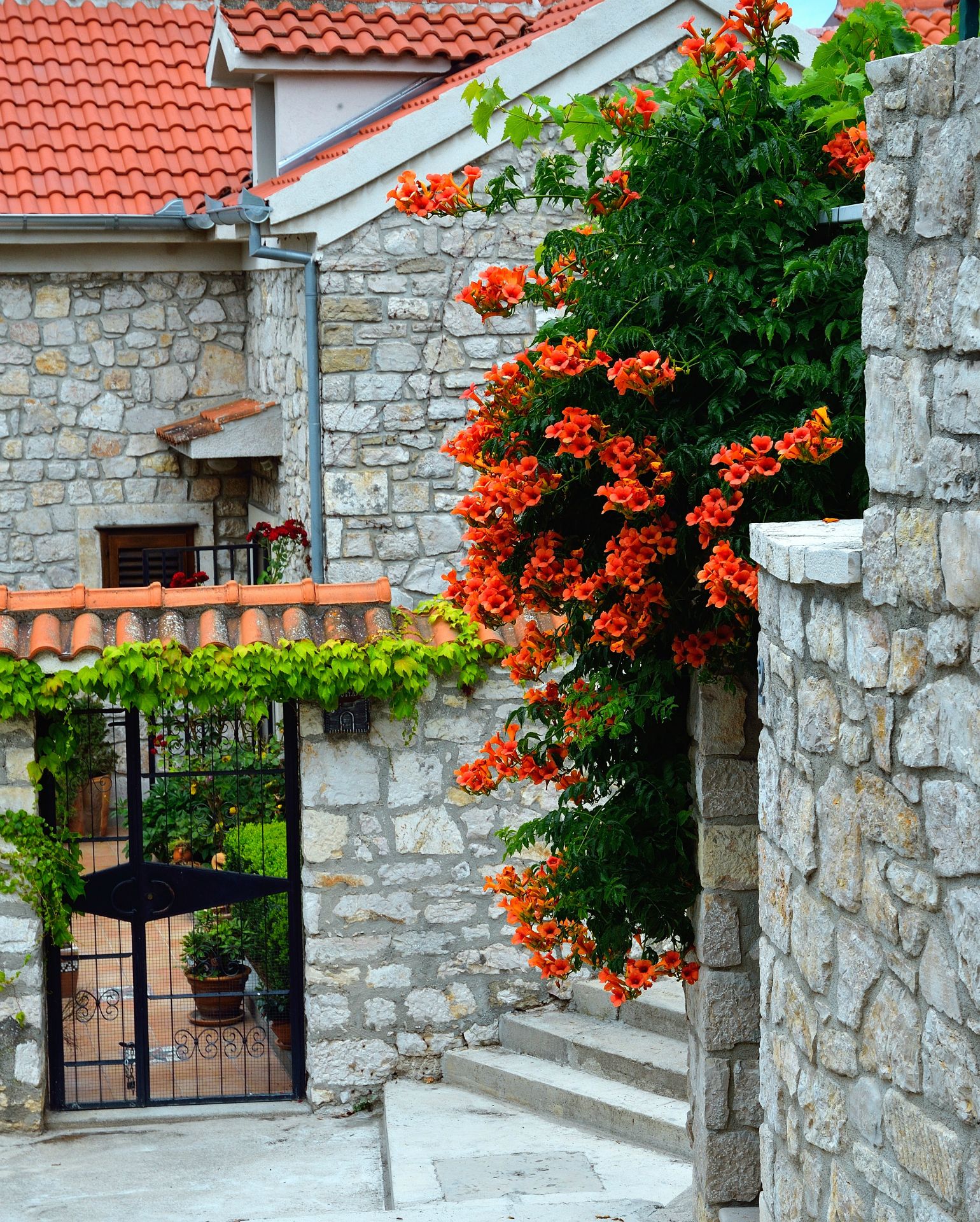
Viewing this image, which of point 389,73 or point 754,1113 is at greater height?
point 389,73

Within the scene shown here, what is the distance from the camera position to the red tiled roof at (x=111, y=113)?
977 centimetres

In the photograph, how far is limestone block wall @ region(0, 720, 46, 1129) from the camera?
19.5 ft

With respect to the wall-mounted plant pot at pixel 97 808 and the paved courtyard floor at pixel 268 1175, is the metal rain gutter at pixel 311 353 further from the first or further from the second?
the paved courtyard floor at pixel 268 1175

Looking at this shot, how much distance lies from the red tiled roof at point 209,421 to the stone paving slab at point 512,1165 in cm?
462

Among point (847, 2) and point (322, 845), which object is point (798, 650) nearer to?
point (322, 845)

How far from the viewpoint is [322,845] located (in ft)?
20.3

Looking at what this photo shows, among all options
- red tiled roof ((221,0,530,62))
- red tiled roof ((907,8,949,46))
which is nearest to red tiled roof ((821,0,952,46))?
red tiled roof ((907,8,949,46))

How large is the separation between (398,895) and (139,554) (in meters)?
4.88

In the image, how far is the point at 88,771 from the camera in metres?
6.27

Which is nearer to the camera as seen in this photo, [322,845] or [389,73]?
[322,845]

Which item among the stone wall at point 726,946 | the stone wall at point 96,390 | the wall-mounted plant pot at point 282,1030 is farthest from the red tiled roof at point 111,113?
the stone wall at point 726,946

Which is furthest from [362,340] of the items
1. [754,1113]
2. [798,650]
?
[798,650]

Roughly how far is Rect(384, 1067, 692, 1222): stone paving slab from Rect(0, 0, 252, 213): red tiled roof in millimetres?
6365

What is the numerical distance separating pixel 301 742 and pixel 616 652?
8.78ft
